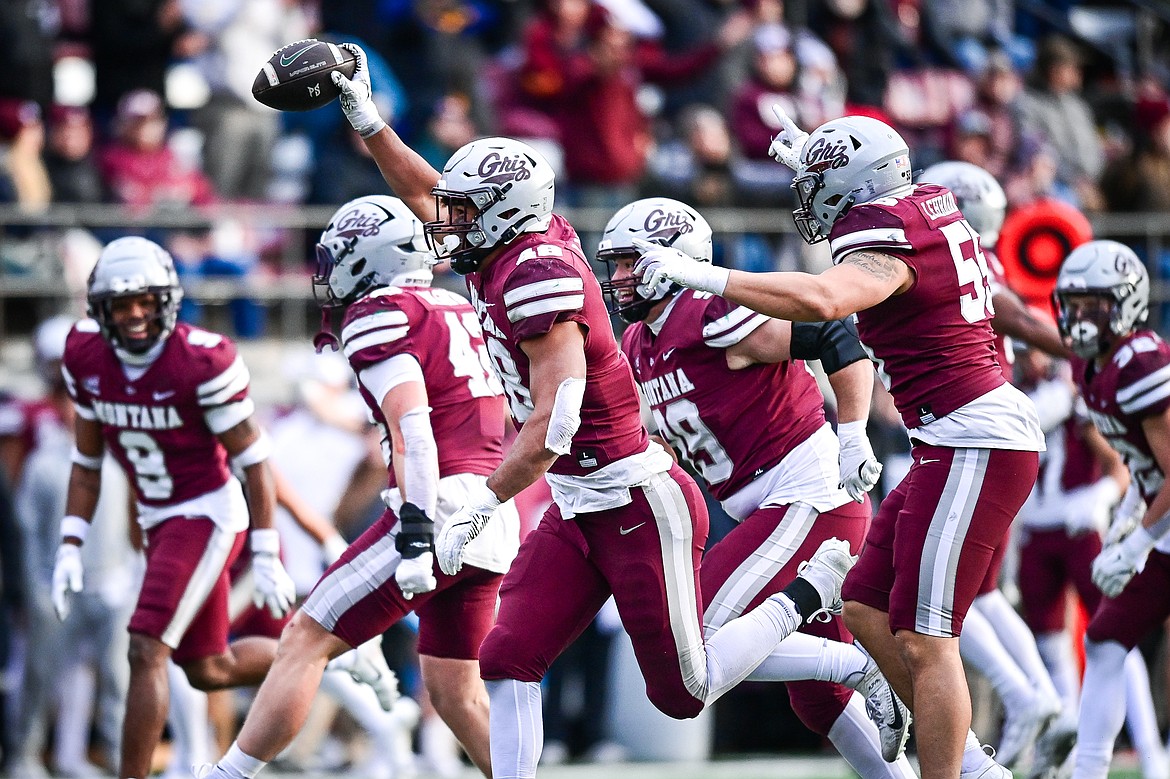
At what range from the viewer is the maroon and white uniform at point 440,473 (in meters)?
6.02

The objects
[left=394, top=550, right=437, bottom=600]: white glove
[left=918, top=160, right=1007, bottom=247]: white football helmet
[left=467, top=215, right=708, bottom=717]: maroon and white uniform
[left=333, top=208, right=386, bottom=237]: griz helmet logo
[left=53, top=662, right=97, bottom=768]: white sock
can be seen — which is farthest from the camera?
[left=53, top=662, right=97, bottom=768]: white sock

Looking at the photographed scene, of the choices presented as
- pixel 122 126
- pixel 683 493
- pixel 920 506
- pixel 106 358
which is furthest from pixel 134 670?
pixel 122 126

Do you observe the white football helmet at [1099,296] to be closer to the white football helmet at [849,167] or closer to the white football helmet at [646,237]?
the white football helmet at [646,237]

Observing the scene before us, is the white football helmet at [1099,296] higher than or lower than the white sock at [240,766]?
higher

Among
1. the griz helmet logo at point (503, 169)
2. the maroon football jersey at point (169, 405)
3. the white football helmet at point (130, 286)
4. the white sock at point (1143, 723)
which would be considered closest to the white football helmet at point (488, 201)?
the griz helmet logo at point (503, 169)

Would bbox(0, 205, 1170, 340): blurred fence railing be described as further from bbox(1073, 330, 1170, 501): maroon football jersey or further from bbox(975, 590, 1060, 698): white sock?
bbox(975, 590, 1060, 698): white sock

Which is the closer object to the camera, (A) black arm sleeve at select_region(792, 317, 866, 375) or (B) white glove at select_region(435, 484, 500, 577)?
(B) white glove at select_region(435, 484, 500, 577)

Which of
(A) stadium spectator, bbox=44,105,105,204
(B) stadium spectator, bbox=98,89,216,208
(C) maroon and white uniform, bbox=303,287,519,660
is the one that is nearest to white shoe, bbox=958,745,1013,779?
(C) maroon and white uniform, bbox=303,287,519,660

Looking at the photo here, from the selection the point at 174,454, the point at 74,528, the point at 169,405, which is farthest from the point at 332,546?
the point at 74,528

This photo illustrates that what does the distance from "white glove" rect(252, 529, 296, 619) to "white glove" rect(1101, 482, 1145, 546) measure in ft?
10.2

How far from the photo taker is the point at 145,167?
10258 millimetres

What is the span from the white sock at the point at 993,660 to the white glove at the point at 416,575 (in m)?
2.17

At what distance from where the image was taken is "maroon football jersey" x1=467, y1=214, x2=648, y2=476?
519 cm

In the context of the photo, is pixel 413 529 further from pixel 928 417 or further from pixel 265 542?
pixel 928 417
